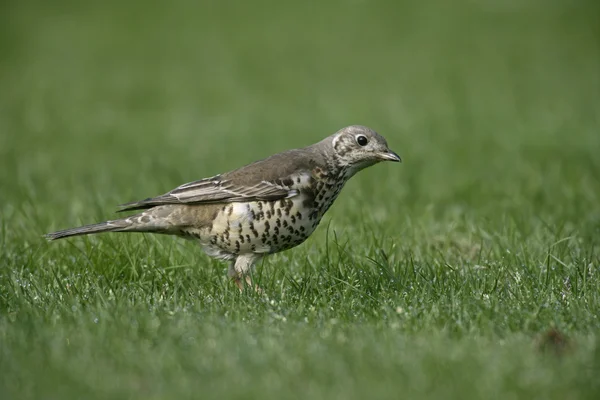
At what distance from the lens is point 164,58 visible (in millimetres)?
18656

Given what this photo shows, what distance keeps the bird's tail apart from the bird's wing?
99 mm

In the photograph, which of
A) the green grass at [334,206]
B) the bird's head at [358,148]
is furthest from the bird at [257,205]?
the green grass at [334,206]

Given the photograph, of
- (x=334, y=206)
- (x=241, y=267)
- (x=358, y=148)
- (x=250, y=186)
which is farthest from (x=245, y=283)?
(x=334, y=206)

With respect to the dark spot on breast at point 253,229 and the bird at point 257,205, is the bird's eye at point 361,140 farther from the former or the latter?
the dark spot on breast at point 253,229

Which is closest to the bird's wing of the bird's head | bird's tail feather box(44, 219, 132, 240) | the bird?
the bird

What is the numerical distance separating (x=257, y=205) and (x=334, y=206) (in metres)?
2.87

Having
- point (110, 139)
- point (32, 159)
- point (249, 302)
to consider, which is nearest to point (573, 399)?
point (249, 302)

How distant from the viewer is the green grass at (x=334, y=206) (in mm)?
4383

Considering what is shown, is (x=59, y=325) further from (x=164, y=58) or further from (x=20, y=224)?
(x=164, y=58)

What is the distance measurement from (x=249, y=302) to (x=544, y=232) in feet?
9.16

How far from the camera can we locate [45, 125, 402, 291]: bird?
6246 millimetres

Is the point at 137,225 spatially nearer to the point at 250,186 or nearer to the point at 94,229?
the point at 94,229

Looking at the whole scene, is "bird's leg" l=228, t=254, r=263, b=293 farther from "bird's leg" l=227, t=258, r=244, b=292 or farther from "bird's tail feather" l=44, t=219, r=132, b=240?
"bird's tail feather" l=44, t=219, r=132, b=240

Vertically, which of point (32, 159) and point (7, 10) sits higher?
point (7, 10)
